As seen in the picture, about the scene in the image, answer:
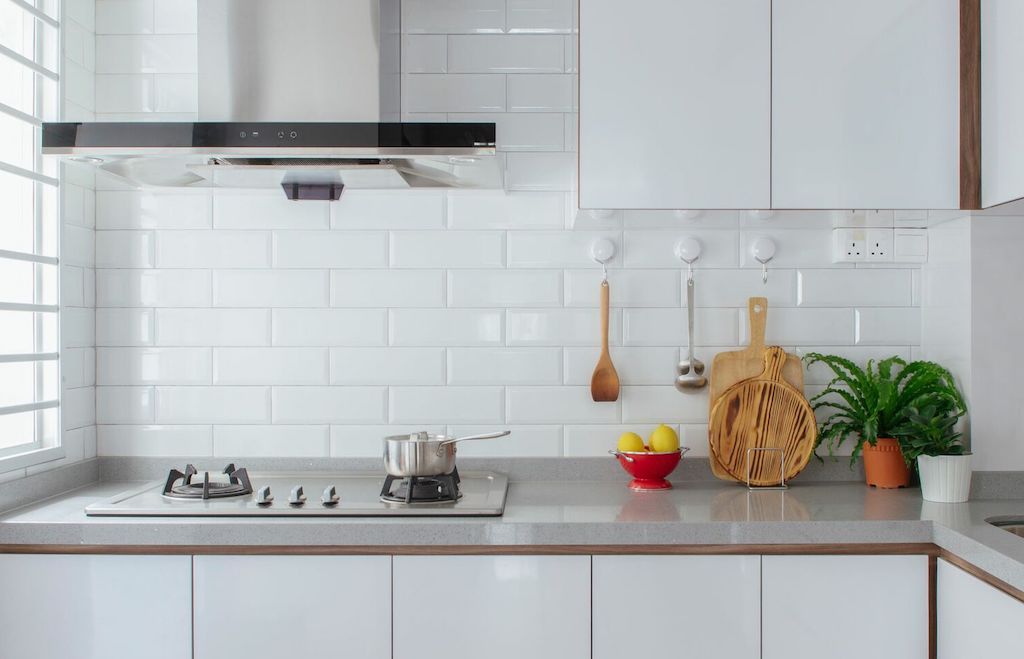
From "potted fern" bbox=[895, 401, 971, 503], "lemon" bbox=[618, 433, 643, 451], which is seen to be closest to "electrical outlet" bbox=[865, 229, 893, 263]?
"potted fern" bbox=[895, 401, 971, 503]

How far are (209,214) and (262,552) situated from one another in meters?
1.03

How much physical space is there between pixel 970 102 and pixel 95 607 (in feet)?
7.51

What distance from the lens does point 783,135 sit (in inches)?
76.6

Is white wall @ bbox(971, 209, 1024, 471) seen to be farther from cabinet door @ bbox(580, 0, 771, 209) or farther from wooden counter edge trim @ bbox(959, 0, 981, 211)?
cabinet door @ bbox(580, 0, 771, 209)

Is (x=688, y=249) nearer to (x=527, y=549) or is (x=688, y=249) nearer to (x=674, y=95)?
(x=674, y=95)

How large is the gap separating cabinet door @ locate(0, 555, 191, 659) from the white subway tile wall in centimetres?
57

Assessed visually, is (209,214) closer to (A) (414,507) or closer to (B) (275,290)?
(B) (275,290)

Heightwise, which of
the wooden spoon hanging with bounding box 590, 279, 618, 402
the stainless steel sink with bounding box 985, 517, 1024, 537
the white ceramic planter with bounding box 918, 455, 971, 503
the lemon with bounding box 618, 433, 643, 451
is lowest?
the stainless steel sink with bounding box 985, 517, 1024, 537

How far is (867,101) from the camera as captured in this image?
76.4 inches

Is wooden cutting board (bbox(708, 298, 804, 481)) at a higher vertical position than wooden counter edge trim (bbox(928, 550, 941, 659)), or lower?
higher

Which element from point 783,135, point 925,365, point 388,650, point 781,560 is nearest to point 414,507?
point 388,650

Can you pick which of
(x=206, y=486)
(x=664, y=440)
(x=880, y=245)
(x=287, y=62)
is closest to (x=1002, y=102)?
(x=880, y=245)

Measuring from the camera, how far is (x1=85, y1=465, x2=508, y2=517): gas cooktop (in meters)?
1.82

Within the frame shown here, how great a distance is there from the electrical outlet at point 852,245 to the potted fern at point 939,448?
1.42 ft
